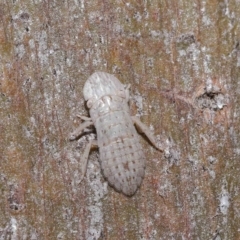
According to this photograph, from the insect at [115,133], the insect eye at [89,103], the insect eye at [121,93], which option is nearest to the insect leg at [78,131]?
the insect at [115,133]

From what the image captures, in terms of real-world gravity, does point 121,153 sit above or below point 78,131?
below

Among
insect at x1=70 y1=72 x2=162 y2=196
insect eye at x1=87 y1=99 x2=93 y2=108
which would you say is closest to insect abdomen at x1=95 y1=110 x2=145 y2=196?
insect at x1=70 y1=72 x2=162 y2=196

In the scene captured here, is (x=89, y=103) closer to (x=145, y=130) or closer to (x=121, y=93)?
(x=121, y=93)

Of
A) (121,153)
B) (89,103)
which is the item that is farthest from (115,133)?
(89,103)

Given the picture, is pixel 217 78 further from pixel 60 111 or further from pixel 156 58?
pixel 60 111

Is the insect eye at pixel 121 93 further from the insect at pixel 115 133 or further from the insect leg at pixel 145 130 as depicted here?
the insect leg at pixel 145 130

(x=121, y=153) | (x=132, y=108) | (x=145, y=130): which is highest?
(x=132, y=108)

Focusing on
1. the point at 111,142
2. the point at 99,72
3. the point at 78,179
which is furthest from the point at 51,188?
the point at 99,72
